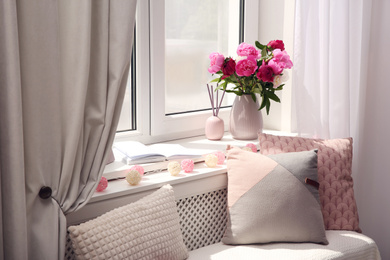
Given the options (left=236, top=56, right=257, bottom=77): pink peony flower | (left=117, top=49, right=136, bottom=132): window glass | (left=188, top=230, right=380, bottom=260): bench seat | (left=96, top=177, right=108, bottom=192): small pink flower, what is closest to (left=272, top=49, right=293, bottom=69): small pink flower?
(left=236, top=56, right=257, bottom=77): pink peony flower

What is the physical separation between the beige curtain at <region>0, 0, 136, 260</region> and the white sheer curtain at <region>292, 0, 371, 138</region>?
1.00 metres

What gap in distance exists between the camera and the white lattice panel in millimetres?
2064

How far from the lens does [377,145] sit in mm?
2469

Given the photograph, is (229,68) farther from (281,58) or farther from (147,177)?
(147,177)

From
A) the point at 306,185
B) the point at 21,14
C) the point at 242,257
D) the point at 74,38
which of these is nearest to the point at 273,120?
the point at 306,185

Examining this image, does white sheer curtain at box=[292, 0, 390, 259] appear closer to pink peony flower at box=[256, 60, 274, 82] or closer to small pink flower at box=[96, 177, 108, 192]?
pink peony flower at box=[256, 60, 274, 82]

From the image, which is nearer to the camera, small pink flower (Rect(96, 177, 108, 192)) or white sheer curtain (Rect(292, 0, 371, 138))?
small pink flower (Rect(96, 177, 108, 192))

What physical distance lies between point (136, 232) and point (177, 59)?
40.9 inches

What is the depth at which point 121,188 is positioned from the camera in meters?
1.86

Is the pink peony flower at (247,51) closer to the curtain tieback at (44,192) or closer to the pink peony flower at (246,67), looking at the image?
the pink peony flower at (246,67)

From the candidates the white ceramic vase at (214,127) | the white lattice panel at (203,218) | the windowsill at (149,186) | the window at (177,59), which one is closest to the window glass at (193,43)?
the window at (177,59)

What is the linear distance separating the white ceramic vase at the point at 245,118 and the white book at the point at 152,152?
0.29 metres

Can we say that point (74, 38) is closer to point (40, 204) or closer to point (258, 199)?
point (40, 204)

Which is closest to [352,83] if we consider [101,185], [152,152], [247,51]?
[247,51]
